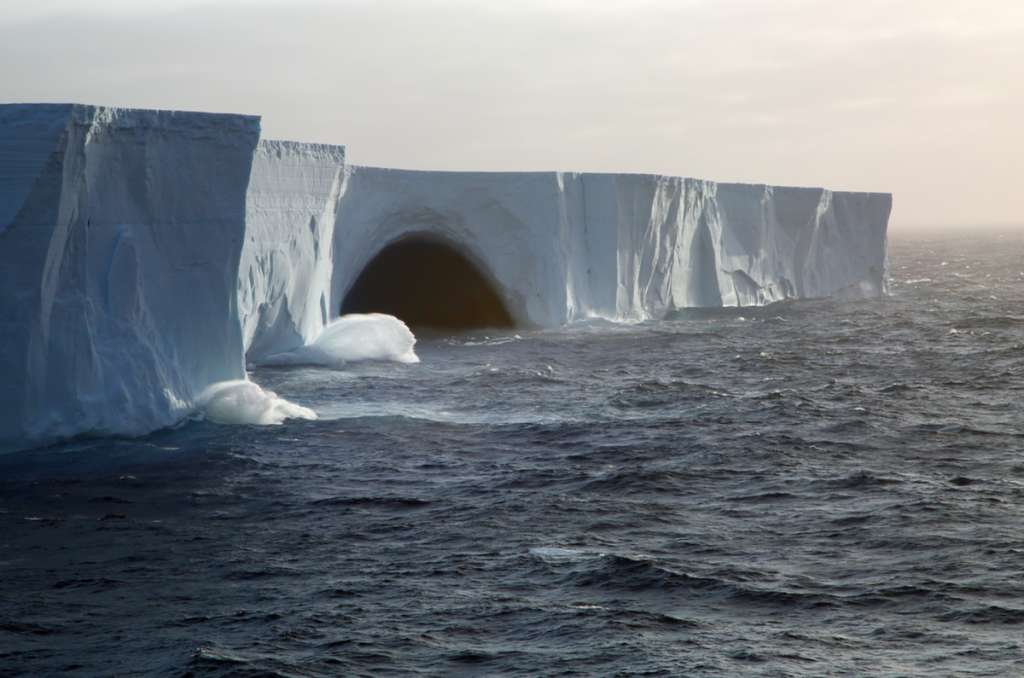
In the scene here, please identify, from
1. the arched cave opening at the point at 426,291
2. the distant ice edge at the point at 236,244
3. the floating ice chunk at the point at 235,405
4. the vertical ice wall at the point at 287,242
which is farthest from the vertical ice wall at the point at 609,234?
the floating ice chunk at the point at 235,405

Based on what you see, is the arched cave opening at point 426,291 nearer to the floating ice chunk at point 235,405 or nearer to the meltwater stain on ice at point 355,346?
the meltwater stain on ice at point 355,346

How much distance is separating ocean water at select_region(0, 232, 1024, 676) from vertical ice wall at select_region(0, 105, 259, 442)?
0.52 m

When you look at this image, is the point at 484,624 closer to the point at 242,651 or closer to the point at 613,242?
the point at 242,651

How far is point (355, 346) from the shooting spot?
65.5ft

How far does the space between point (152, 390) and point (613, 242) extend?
14655 millimetres

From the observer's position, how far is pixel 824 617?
745 centimetres

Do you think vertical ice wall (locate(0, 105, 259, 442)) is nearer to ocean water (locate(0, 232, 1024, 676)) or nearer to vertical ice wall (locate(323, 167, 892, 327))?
ocean water (locate(0, 232, 1024, 676))

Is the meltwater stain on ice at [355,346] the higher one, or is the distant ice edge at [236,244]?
the distant ice edge at [236,244]

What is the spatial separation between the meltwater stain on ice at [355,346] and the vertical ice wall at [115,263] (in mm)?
4857

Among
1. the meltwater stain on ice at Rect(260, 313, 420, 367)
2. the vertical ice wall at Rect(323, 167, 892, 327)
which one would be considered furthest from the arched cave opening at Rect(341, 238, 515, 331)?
the meltwater stain on ice at Rect(260, 313, 420, 367)

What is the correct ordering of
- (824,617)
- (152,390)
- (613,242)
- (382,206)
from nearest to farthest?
(824,617) → (152,390) → (382,206) → (613,242)

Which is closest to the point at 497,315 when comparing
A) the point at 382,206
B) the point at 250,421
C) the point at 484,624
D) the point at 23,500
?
the point at 382,206

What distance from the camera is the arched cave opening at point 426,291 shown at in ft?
89.7

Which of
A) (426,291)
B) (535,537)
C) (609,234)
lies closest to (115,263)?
(535,537)
